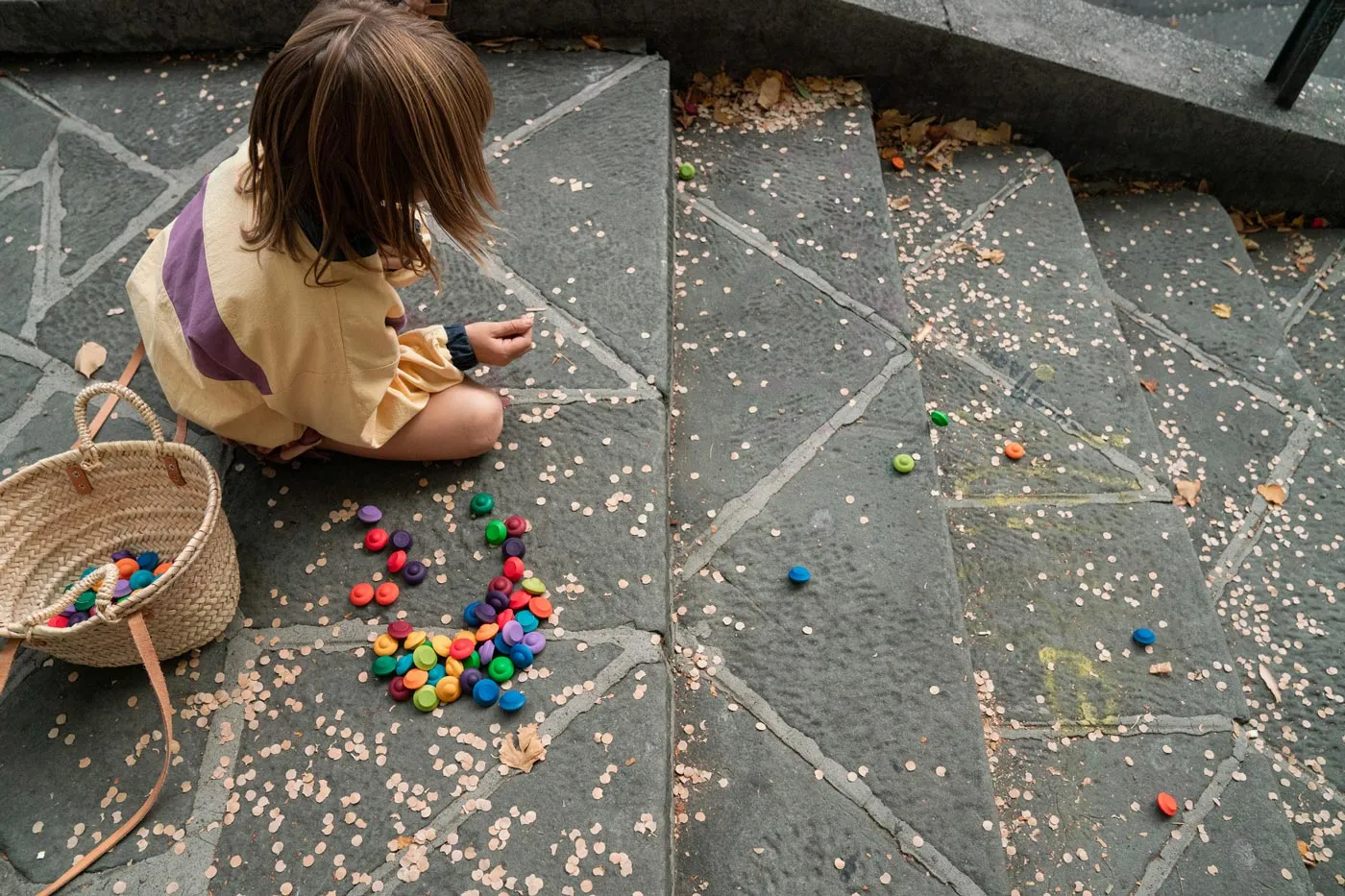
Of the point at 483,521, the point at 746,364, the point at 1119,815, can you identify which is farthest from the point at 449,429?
the point at 1119,815

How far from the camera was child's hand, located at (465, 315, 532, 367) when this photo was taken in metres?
1.78

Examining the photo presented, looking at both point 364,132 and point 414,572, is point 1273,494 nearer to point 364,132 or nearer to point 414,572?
point 414,572

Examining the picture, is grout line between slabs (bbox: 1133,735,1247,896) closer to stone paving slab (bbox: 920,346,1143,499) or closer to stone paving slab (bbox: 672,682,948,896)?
stone paving slab (bbox: 672,682,948,896)

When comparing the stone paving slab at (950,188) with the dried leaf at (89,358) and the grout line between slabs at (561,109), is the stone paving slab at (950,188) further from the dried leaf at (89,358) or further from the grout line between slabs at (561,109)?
the dried leaf at (89,358)

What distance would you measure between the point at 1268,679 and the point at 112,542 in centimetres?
233

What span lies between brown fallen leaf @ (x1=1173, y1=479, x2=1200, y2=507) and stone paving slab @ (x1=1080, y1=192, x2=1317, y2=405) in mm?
446

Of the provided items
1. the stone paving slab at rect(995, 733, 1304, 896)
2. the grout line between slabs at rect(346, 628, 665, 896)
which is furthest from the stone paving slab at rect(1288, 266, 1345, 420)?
the grout line between slabs at rect(346, 628, 665, 896)

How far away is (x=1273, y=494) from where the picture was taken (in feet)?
7.31

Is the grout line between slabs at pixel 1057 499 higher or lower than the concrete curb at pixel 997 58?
lower

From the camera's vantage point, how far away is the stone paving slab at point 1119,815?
A: 1643 millimetres

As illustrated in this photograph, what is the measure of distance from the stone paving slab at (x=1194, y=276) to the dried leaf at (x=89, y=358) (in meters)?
2.54

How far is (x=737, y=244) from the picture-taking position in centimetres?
227

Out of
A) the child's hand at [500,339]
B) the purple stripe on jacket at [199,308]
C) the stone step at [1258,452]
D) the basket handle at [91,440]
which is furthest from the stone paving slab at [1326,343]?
the basket handle at [91,440]

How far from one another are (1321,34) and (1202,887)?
2178 millimetres
